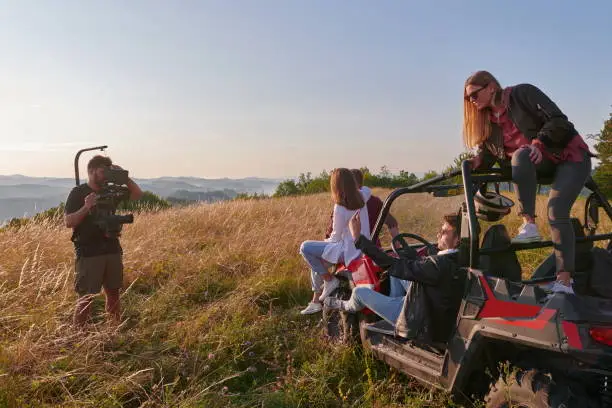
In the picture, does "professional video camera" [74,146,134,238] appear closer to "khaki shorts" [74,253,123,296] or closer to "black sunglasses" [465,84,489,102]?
"khaki shorts" [74,253,123,296]

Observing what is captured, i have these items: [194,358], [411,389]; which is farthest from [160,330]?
[411,389]

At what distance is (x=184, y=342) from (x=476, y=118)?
122 inches

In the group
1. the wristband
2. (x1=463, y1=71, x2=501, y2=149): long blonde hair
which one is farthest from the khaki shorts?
the wristband

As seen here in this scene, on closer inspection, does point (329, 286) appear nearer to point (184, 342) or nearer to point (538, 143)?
point (184, 342)

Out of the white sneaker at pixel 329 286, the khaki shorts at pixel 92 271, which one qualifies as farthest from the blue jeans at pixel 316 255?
the khaki shorts at pixel 92 271

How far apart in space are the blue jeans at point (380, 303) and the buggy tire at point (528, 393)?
1043mm

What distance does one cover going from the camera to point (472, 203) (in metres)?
3.02

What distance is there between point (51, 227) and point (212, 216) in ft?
12.8

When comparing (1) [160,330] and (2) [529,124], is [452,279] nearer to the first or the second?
(2) [529,124]

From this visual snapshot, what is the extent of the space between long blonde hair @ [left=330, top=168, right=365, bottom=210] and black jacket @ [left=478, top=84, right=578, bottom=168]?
1.50 meters

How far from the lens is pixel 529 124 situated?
11.1ft

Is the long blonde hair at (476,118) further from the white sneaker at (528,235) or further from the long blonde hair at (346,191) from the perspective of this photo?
the long blonde hair at (346,191)

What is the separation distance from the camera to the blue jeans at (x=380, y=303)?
3693 mm

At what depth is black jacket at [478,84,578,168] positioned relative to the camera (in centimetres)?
317
